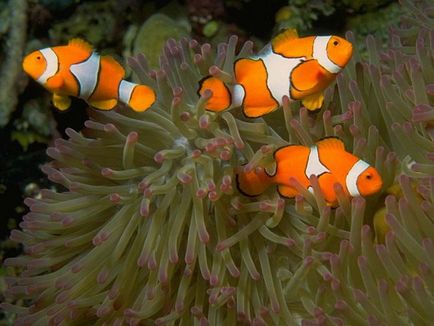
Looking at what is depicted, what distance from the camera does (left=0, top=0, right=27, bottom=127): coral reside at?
2.88 m

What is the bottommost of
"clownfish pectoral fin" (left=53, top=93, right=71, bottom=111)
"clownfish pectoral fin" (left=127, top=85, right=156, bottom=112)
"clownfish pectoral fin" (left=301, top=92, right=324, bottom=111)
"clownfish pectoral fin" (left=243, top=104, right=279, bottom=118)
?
"clownfish pectoral fin" (left=301, top=92, right=324, bottom=111)

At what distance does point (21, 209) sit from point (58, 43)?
92 cm

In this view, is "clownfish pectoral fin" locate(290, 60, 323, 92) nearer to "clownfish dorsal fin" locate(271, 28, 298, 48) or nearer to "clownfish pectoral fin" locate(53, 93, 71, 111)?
"clownfish dorsal fin" locate(271, 28, 298, 48)

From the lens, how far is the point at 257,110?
173 cm

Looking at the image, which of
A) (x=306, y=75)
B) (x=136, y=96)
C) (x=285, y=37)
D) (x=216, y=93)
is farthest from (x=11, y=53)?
(x=306, y=75)

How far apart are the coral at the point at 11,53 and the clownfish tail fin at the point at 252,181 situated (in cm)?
172

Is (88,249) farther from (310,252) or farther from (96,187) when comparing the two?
(310,252)

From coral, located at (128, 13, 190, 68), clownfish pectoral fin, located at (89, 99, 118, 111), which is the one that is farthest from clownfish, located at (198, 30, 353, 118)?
coral, located at (128, 13, 190, 68)

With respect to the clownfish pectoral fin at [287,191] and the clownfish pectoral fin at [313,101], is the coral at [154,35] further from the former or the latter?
the clownfish pectoral fin at [287,191]

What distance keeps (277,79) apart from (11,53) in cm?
178

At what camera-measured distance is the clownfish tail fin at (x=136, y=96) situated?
5.56 feet

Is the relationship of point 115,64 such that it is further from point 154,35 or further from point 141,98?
point 154,35

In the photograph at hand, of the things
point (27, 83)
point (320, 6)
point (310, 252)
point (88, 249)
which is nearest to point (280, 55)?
point (310, 252)

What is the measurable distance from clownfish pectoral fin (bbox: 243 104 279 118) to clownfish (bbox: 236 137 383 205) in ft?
0.49
